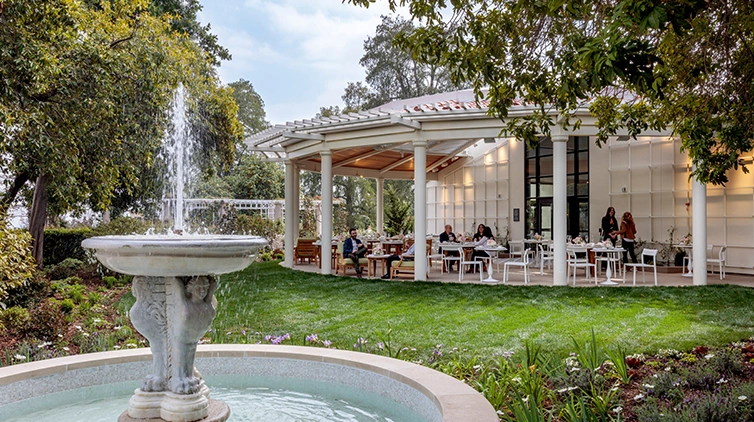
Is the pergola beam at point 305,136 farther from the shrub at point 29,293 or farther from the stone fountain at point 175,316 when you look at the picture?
the stone fountain at point 175,316

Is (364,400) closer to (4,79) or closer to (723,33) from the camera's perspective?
(723,33)

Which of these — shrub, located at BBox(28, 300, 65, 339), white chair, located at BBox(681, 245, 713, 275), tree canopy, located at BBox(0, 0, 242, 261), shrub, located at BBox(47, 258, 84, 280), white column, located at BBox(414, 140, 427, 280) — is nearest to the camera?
shrub, located at BBox(28, 300, 65, 339)

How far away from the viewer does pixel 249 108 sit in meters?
40.4

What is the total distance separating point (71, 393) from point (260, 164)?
28352 mm

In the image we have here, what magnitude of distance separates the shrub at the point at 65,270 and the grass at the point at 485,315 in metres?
4.24

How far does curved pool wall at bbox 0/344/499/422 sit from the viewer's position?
12.2 feet

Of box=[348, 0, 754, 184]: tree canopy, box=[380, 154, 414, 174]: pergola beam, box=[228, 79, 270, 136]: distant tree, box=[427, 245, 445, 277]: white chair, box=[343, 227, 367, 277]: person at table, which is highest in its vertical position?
box=[228, 79, 270, 136]: distant tree

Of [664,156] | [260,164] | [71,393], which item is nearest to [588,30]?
[71,393]

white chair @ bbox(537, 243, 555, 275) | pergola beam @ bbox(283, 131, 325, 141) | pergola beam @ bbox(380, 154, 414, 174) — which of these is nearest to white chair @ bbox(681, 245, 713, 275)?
white chair @ bbox(537, 243, 555, 275)

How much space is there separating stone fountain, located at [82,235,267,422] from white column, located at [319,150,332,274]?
9891 millimetres

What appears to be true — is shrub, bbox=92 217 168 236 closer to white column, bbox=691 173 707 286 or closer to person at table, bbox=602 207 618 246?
person at table, bbox=602 207 618 246

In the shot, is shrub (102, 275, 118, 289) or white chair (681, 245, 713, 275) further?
white chair (681, 245, 713, 275)

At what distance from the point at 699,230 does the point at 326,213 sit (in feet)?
26.7

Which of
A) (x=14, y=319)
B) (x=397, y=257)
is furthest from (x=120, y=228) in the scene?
(x=14, y=319)
